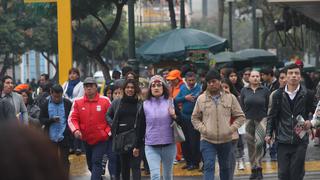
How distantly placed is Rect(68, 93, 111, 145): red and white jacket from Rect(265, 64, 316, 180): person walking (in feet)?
8.73

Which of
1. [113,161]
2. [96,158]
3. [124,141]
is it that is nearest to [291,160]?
[124,141]

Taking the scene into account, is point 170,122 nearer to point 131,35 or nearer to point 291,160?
point 291,160

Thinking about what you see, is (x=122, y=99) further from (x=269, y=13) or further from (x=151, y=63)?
(x=269, y=13)

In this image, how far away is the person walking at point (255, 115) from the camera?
38.2ft

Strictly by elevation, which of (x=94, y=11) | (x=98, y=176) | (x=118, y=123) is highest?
(x=94, y=11)

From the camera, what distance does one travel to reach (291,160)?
8539mm

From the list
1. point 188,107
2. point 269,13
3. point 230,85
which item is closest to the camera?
point 230,85

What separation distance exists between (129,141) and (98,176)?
705mm

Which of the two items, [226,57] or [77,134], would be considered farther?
[226,57]

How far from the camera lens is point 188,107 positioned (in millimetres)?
13273

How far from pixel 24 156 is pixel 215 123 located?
25.3 ft

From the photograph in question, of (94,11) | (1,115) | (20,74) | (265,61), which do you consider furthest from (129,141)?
(20,74)

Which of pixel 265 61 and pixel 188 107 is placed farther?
pixel 265 61

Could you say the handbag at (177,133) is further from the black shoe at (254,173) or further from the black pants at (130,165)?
the black shoe at (254,173)
